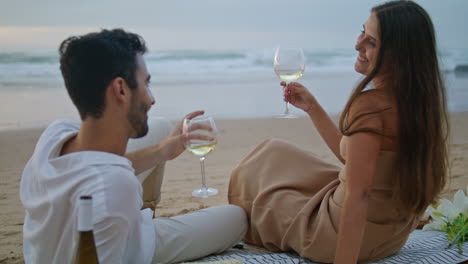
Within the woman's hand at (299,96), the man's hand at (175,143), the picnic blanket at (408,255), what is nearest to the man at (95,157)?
the man's hand at (175,143)

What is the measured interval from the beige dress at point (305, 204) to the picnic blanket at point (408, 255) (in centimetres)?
5

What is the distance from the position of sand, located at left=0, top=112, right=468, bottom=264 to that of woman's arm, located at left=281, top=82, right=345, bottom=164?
143 cm

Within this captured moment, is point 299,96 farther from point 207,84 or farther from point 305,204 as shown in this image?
point 207,84

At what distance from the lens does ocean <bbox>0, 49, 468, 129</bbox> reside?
31.0 ft

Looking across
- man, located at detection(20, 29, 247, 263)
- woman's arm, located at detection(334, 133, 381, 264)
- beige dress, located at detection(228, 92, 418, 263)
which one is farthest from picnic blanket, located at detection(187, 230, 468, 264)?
man, located at detection(20, 29, 247, 263)

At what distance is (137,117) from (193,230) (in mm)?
859

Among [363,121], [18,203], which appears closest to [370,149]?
[363,121]

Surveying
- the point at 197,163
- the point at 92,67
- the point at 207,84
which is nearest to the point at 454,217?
the point at 92,67

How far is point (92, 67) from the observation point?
1.91 meters

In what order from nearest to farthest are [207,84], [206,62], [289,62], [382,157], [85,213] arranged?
[85,213], [382,157], [289,62], [207,84], [206,62]

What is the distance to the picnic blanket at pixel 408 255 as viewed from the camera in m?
2.72

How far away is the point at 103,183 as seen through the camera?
1.79 metres

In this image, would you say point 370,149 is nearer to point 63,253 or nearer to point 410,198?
point 410,198

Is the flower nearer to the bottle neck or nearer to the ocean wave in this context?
the bottle neck
